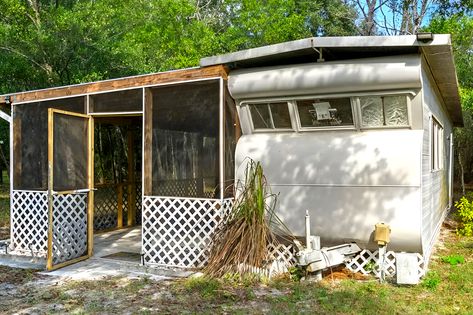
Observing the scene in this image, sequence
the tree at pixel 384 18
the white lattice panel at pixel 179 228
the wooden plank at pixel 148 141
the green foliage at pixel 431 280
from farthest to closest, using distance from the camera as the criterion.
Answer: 1. the tree at pixel 384 18
2. the wooden plank at pixel 148 141
3. the white lattice panel at pixel 179 228
4. the green foliage at pixel 431 280

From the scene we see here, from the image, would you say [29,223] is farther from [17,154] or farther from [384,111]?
[384,111]

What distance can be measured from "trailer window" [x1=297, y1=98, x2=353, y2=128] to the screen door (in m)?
3.14

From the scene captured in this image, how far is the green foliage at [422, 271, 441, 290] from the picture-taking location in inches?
207

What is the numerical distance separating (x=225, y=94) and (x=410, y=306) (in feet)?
10.9

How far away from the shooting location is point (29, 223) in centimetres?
727

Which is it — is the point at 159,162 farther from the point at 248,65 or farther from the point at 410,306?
the point at 410,306

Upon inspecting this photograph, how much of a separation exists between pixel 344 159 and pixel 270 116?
1172mm

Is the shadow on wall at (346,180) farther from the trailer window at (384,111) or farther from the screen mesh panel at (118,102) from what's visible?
the screen mesh panel at (118,102)

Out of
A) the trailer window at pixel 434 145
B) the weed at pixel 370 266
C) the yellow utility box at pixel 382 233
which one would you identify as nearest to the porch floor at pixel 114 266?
the weed at pixel 370 266

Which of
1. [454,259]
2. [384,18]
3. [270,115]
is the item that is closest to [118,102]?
[270,115]

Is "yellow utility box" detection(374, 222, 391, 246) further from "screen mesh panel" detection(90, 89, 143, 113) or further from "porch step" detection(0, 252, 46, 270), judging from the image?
"porch step" detection(0, 252, 46, 270)

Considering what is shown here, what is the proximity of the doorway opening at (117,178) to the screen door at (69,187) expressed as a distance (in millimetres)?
1864

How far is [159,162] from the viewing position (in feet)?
21.1

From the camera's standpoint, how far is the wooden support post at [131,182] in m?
9.80
